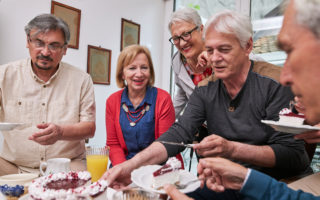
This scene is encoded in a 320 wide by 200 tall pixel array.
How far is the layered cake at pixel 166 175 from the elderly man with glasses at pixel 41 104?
0.84 meters

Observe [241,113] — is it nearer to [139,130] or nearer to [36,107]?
[139,130]

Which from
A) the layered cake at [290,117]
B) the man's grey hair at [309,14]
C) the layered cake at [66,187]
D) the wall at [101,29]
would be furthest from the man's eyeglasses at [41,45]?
the man's grey hair at [309,14]

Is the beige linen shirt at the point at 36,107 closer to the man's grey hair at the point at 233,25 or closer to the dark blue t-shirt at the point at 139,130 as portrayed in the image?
the dark blue t-shirt at the point at 139,130

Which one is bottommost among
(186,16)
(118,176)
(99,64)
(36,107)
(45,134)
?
(118,176)

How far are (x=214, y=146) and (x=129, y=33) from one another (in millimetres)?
3216

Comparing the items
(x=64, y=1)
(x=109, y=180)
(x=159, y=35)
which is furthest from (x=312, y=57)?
(x=159, y=35)

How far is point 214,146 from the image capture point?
1284mm

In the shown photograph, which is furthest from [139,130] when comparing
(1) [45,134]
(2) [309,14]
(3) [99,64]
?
(3) [99,64]

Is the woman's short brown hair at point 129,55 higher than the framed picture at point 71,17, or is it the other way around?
the framed picture at point 71,17

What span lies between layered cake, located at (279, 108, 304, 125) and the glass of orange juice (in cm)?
91

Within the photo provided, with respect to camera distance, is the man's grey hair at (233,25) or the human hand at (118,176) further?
the man's grey hair at (233,25)

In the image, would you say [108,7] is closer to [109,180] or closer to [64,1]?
[64,1]

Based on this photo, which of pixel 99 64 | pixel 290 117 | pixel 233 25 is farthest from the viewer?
pixel 99 64

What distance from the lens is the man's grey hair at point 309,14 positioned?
1.94 feet
